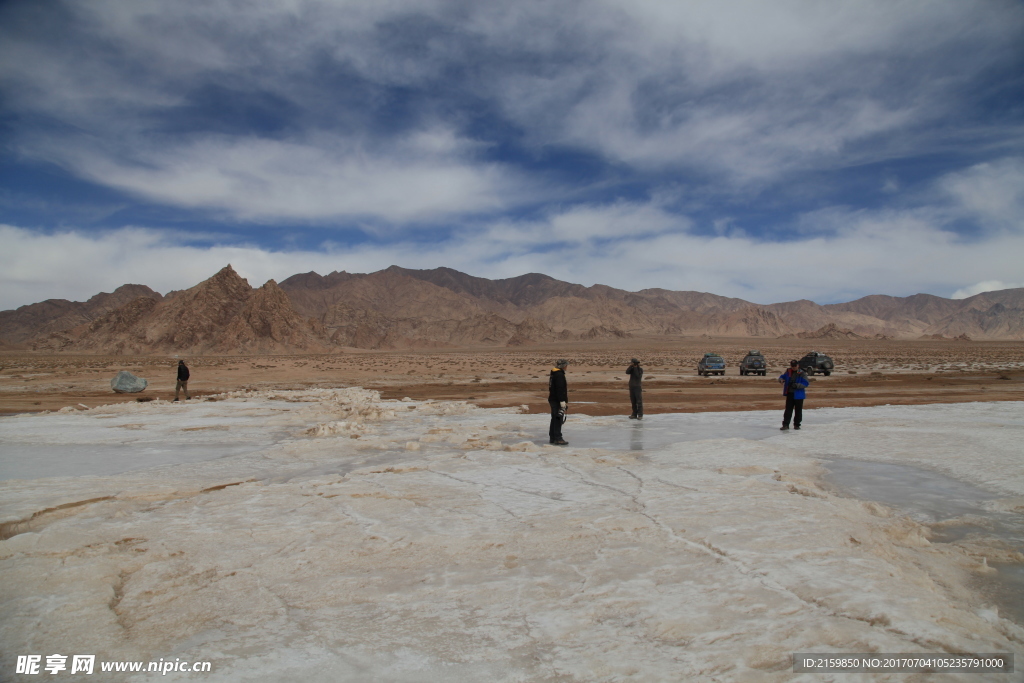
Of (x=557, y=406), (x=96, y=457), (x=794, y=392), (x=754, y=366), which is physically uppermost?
(x=754, y=366)

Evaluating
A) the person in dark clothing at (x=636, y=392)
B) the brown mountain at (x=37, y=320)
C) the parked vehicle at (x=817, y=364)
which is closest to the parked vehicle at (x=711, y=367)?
the parked vehicle at (x=817, y=364)

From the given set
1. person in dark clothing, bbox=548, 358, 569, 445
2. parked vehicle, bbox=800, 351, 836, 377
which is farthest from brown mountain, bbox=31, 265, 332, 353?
person in dark clothing, bbox=548, 358, 569, 445

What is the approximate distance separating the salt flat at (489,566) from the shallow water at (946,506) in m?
0.14

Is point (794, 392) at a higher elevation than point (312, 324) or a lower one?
lower

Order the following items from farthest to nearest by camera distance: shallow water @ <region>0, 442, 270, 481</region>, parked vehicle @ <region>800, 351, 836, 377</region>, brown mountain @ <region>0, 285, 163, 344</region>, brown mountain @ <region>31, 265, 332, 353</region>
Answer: brown mountain @ <region>0, 285, 163, 344</region>
brown mountain @ <region>31, 265, 332, 353</region>
parked vehicle @ <region>800, 351, 836, 377</region>
shallow water @ <region>0, 442, 270, 481</region>

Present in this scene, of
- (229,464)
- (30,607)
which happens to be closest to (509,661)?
(30,607)

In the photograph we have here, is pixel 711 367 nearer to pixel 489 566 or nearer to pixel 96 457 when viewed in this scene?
pixel 96 457

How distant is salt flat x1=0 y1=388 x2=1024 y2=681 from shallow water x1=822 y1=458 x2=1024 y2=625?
14 centimetres

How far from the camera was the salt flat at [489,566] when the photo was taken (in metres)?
3.51

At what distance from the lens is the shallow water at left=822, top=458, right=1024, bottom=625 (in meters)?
4.48

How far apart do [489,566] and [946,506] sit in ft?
16.9

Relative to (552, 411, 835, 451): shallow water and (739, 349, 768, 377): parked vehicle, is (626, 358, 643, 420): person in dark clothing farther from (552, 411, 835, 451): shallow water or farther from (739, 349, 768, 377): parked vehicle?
(739, 349, 768, 377): parked vehicle

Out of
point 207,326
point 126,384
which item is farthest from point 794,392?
point 207,326

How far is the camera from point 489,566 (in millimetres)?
4797
